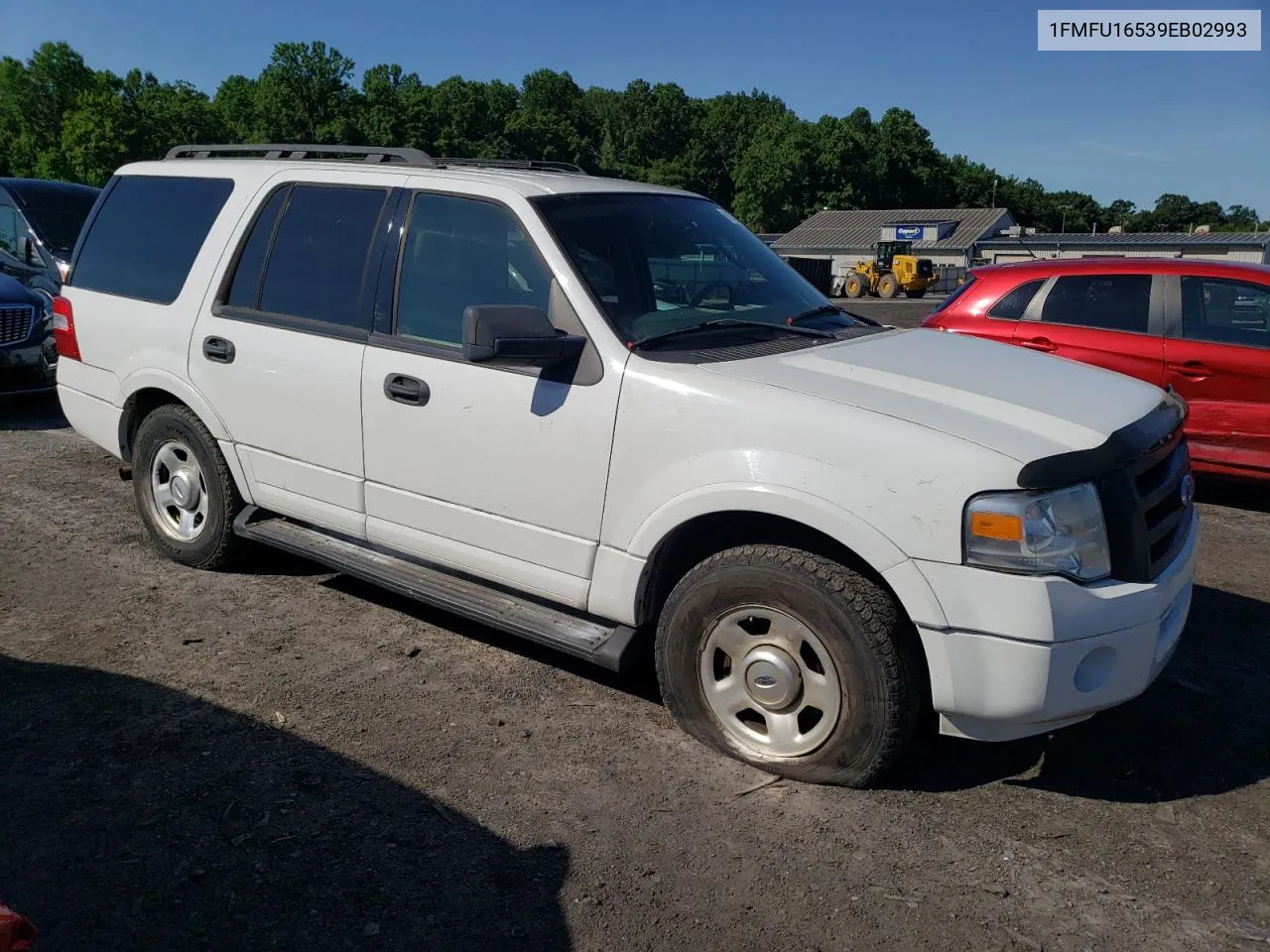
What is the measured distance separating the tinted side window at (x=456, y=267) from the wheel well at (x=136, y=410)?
1.70 m

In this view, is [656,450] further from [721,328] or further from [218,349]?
[218,349]

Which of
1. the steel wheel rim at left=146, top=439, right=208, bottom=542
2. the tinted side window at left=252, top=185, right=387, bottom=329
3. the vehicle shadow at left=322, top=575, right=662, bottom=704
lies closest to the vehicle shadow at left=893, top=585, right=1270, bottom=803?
the vehicle shadow at left=322, top=575, right=662, bottom=704

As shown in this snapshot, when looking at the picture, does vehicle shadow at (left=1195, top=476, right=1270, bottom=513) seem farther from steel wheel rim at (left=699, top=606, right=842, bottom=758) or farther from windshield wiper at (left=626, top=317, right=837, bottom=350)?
steel wheel rim at (left=699, top=606, right=842, bottom=758)

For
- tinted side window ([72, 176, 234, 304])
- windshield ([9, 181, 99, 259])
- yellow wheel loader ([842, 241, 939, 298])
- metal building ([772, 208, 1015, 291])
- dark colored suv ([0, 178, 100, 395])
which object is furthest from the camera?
metal building ([772, 208, 1015, 291])

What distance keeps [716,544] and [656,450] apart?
45 centimetres

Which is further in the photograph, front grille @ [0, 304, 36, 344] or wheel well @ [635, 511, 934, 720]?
front grille @ [0, 304, 36, 344]

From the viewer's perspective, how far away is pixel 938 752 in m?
3.71

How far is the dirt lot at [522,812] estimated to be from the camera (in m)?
2.76

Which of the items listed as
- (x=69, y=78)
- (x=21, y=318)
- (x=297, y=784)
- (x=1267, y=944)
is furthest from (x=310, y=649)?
(x=69, y=78)

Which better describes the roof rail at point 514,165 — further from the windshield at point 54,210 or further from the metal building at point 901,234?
the metal building at point 901,234

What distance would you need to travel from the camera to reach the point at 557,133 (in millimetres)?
139125

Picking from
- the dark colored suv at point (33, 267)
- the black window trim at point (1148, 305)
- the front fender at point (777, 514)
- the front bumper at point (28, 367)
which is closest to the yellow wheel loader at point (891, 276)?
the dark colored suv at point (33, 267)

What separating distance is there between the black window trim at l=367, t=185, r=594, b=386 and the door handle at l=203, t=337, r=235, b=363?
2.89 feet

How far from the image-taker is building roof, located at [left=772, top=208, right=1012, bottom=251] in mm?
84688
